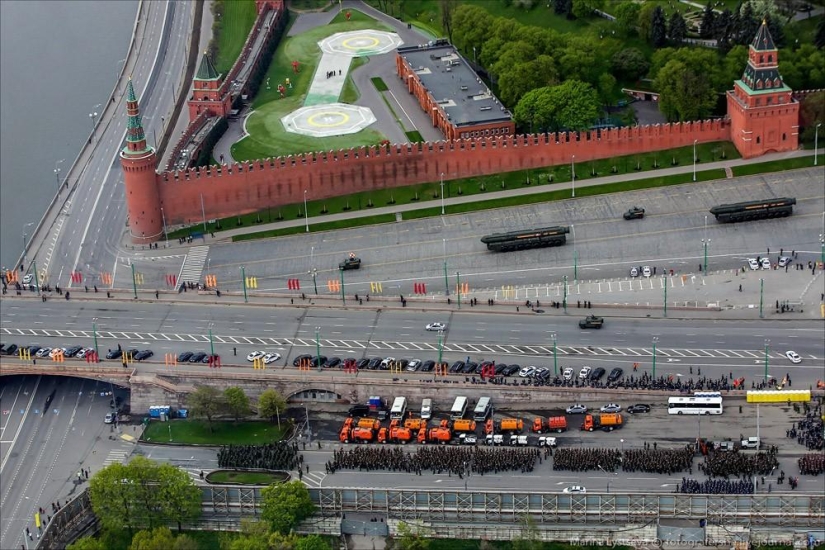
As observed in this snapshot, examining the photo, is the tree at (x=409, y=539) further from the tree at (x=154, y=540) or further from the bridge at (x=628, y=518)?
the tree at (x=154, y=540)

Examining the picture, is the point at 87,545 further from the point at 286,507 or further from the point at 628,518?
the point at 628,518

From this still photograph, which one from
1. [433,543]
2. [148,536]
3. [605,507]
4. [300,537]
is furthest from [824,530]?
[148,536]

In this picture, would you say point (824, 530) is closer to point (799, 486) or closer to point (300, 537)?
point (799, 486)

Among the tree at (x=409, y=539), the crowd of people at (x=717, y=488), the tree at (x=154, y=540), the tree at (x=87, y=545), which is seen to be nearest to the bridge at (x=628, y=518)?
the tree at (x=409, y=539)

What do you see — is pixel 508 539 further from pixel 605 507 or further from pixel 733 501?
pixel 733 501

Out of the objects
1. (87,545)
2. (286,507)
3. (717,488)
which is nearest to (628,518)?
(717,488)

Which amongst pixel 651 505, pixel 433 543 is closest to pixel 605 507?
pixel 651 505
